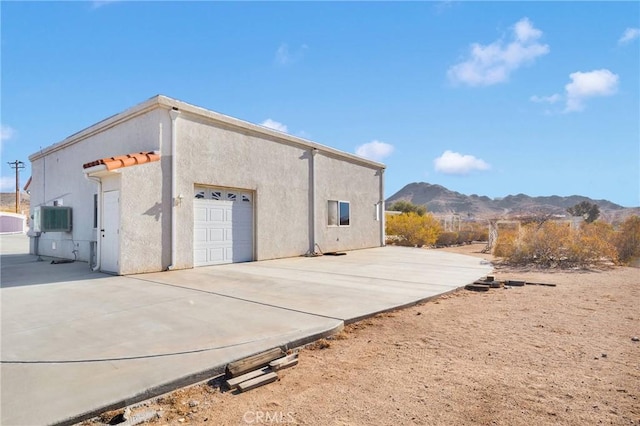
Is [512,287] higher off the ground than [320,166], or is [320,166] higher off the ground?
[320,166]

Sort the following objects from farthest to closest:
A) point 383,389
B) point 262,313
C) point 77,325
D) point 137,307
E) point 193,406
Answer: point 137,307 < point 262,313 < point 77,325 < point 383,389 < point 193,406

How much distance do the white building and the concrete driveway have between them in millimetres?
1227

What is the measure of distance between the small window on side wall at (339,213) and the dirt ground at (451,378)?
10989 millimetres

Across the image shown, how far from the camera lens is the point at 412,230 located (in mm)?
23766

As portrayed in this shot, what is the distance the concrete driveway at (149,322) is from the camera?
3336 millimetres

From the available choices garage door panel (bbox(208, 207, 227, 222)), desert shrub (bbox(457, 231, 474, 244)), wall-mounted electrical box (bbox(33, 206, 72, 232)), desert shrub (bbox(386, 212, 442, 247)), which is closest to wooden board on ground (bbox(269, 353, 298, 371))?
garage door panel (bbox(208, 207, 227, 222))

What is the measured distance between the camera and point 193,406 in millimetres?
3205

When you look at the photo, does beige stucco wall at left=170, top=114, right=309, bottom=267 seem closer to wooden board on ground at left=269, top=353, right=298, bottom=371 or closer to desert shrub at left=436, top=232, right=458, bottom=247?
wooden board on ground at left=269, top=353, right=298, bottom=371

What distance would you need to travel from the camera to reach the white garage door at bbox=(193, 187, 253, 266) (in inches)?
448

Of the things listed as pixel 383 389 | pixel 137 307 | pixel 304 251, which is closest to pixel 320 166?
pixel 304 251

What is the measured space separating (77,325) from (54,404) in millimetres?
2415

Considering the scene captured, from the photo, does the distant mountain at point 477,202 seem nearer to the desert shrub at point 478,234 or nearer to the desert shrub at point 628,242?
the desert shrub at point 478,234

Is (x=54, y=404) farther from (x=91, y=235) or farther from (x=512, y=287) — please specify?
(x=91, y=235)

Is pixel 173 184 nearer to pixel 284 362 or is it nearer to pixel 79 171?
pixel 79 171
